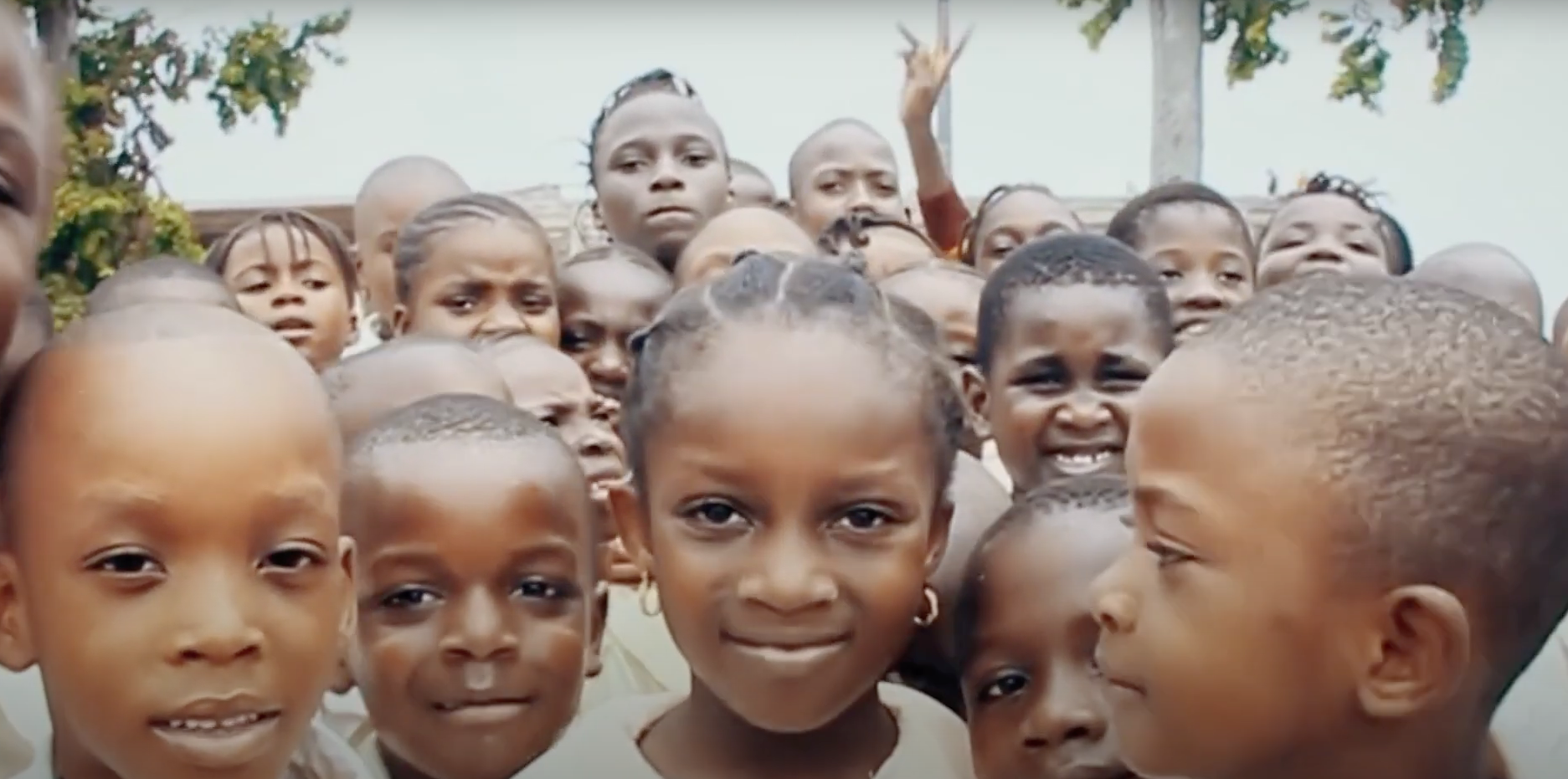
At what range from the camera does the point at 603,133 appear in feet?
14.2

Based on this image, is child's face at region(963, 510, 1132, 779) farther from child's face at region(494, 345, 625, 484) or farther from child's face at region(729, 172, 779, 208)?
child's face at region(729, 172, 779, 208)

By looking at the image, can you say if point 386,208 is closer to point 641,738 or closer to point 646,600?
point 646,600

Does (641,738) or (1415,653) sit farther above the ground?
(1415,653)

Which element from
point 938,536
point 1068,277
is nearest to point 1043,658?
point 938,536

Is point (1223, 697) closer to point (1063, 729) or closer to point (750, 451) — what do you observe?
point (1063, 729)

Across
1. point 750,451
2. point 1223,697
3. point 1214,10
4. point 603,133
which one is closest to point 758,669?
point 750,451

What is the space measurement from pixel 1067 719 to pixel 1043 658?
0.26 feet

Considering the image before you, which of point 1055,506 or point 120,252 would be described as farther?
point 120,252

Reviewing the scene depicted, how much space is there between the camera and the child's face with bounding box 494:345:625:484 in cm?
276

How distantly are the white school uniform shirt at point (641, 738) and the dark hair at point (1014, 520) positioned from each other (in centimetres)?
8

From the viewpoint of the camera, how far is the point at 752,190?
199 inches

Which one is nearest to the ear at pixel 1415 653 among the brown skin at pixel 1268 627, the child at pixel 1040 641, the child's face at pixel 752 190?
the brown skin at pixel 1268 627

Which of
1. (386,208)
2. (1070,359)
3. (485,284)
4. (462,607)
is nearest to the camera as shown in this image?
(462,607)

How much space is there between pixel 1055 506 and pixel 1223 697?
58 centimetres
